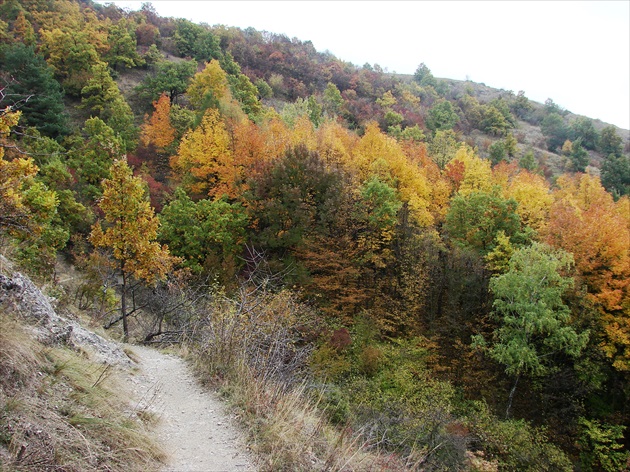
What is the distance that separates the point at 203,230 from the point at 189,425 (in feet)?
61.0

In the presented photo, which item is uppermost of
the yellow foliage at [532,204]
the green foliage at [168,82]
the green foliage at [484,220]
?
the green foliage at [168,82]

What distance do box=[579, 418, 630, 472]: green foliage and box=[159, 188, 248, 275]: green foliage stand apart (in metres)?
18.9

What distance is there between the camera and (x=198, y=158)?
2748 cm

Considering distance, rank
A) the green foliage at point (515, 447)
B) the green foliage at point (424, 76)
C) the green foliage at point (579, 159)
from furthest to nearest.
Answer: the green foliage at point (424, 76)
the green foliage at point (579, 159)
the green foliage at point (515, 447)

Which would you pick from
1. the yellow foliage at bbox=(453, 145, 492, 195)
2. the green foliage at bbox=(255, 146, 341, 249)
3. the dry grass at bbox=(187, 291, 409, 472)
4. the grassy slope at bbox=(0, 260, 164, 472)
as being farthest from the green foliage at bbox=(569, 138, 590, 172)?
the grassy slope at bbox=(0, 260, 164, 472)

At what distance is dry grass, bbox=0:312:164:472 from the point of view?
123 inches

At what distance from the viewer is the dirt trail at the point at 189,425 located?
14.0ft

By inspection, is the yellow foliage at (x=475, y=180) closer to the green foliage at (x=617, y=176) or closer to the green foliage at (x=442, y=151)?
the green foliage at (x=442, y=151)

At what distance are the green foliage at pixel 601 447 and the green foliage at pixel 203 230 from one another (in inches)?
744

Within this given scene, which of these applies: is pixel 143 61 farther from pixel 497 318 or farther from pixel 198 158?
pixel 497 318

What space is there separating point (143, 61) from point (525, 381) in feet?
178

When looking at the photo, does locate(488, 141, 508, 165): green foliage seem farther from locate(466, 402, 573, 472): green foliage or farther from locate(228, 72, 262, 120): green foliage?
locate(466, 402, 573, 472): green foliage

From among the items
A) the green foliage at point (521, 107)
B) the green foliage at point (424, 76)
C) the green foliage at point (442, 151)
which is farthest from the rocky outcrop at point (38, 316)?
the green foliage at point (424, 76)

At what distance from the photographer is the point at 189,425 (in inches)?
199
